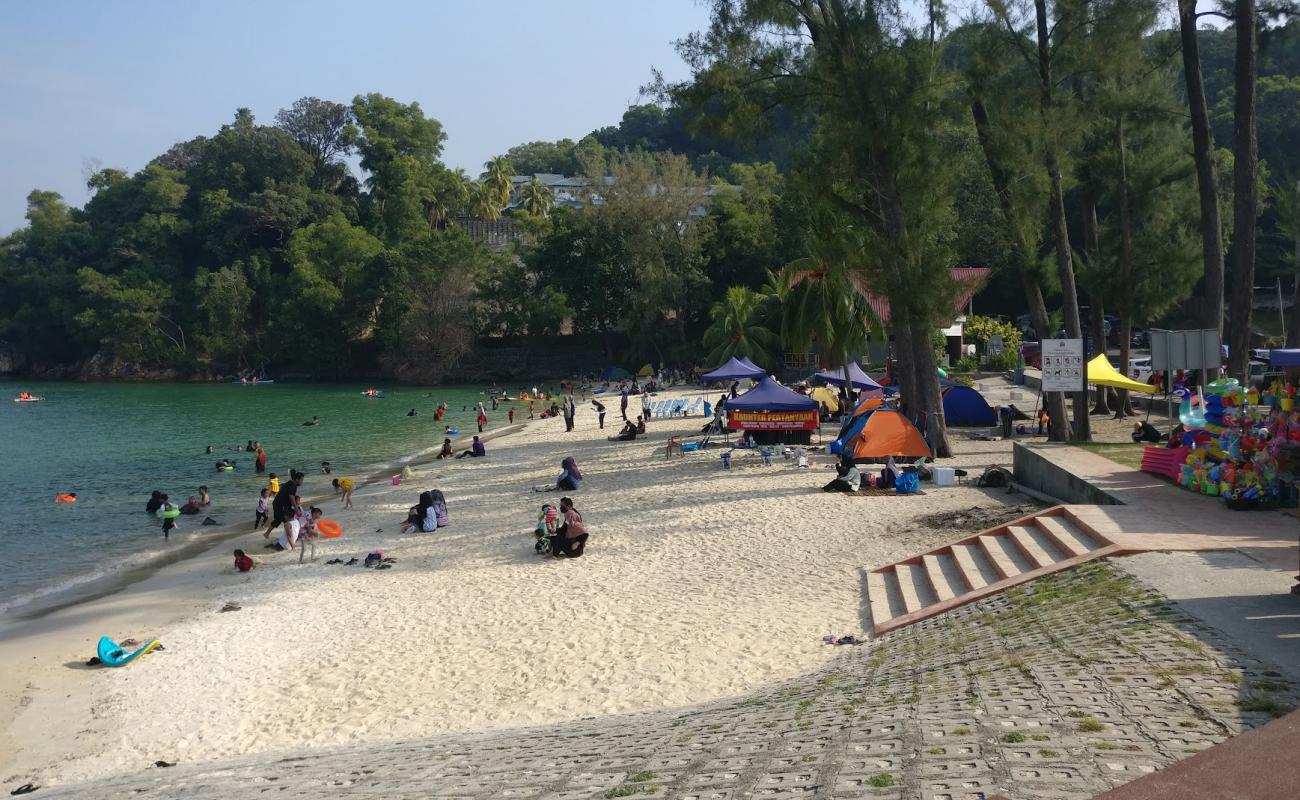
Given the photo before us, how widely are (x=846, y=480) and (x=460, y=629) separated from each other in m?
9.20

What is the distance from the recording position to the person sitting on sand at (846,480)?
18.9 m

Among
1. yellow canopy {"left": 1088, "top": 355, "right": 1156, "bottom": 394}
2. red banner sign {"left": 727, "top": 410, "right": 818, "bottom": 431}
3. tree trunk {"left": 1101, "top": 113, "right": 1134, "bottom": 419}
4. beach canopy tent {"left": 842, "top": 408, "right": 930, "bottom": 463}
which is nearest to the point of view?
beach canopy tent {"left": 842, "top": 408, "right": 930, "bottom": 463}

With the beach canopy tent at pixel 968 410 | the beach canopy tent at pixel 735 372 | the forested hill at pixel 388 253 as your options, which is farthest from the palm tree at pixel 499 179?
the beach canopy tent at pixel 968 410

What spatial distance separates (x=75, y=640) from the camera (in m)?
13.6

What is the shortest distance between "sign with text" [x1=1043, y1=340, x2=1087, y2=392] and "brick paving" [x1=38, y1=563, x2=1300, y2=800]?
9.90m

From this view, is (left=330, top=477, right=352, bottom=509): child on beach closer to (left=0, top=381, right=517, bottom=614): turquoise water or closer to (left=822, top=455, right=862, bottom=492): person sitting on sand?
(left=0, top=381, right=517, bottom=614): turquoise water

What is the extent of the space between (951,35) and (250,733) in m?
19.1

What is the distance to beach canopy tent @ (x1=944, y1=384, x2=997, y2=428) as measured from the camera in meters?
27.8

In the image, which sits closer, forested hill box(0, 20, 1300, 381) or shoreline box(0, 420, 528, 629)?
shoreline box(0, 420, 528, 629)

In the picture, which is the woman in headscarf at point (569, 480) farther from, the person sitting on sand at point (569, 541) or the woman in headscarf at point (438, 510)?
the person sitting on sand at point (569, 541)

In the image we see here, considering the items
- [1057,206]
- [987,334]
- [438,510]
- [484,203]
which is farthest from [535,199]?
[438,510]

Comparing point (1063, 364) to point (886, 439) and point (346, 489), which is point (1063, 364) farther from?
point (346, 489)

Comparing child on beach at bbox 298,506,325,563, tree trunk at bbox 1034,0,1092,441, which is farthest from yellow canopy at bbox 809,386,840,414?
child on beach at bbox 298,506,325,563

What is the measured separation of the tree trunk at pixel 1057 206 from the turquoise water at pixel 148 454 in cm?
1919
